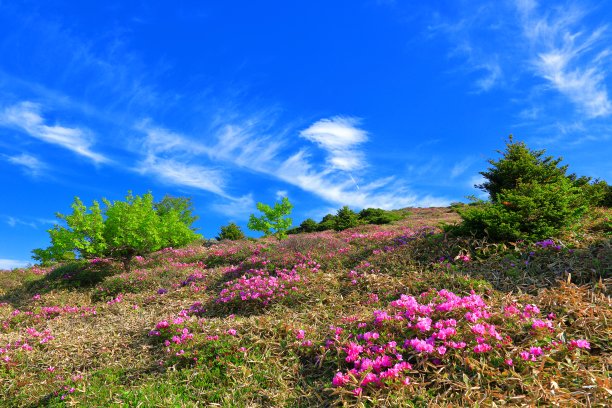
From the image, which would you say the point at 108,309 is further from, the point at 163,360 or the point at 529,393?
the point at 529,393

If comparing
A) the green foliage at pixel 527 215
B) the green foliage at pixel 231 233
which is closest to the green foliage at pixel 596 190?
the green foliage at pixel 527 215

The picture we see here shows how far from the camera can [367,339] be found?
18.6ft

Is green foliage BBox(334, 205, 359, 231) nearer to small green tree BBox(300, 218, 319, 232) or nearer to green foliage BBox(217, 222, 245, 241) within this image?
small green tree BBox(300, 218, 319, 232)

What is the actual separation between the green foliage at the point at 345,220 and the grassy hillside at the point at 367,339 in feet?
55.6

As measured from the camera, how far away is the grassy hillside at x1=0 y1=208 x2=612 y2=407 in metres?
4.80

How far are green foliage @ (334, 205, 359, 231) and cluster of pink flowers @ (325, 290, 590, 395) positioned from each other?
72.9 feet

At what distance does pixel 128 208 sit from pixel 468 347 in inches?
727

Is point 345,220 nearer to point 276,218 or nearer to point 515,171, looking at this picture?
point 276,218

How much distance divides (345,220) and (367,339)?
2354 centimetres

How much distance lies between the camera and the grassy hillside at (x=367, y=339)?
15.8 ft

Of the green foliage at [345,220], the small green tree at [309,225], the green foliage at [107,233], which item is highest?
the small green tree at [309,225]

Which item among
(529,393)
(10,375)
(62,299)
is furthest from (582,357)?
(62,299)

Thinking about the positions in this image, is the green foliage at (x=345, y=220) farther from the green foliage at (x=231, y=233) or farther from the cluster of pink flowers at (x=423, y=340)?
the cluster of pink flowers at (x=423, y=340)

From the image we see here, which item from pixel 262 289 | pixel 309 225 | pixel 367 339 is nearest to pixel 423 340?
pixel 367 339
